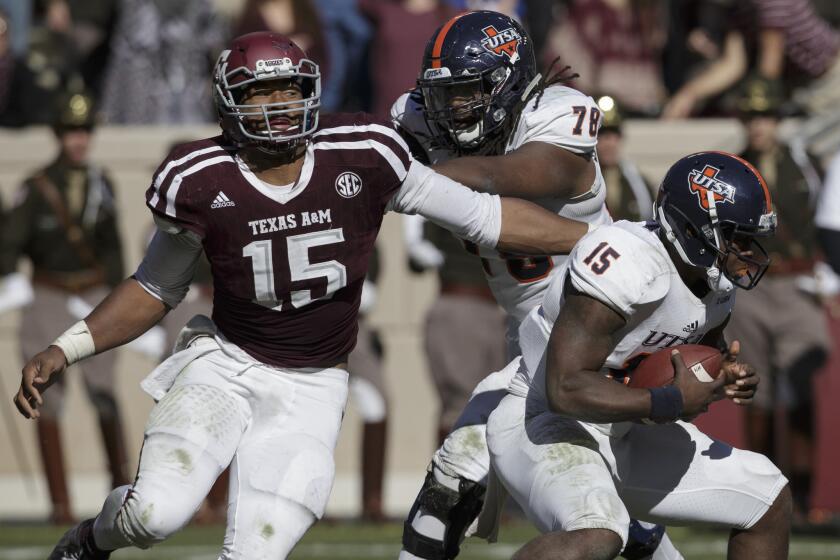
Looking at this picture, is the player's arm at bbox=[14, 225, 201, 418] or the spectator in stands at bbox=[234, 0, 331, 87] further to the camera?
the spectator in stands at bbox=[234, 0, 331, 87]

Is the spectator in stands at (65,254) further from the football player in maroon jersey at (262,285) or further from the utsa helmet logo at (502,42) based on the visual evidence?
the utsa helmet logo at (502,42)

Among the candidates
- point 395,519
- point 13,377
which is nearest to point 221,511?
point 395,519

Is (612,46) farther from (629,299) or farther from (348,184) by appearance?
(629,299)

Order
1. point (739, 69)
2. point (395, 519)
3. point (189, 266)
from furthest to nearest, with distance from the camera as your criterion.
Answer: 1. point (739, 69)
2. point (395, 519)
3. point (189, 266)

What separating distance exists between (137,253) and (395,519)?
2.42 meters

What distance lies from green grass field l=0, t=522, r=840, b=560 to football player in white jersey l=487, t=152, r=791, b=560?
87.0 inches

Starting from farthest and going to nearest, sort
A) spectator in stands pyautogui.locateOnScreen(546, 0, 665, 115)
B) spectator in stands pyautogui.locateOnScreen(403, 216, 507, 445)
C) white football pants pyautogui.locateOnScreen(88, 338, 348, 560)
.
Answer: spectator in stands pyautogui.locateOnScreen(546, 0, 665, 115)
spectator in stands pyautogui.locateOnScreen(403, 216, 507, 445)
white football pants pyautogui.locateOnScreen(88, 338, 348, 560)

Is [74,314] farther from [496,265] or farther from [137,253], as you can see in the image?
[496,265]

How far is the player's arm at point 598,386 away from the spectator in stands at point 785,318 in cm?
386

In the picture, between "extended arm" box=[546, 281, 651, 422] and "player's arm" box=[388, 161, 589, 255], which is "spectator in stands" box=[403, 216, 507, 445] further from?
"extended arm" box=[546, 281, 651, 422]

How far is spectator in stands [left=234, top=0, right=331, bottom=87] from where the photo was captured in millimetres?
9680

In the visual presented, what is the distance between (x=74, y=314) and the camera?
8.66 meters

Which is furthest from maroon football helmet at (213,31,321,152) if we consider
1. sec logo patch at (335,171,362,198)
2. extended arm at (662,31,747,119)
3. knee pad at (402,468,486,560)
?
extended arm at (662,31,747,119)

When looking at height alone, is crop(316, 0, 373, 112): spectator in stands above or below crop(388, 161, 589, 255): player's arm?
below
